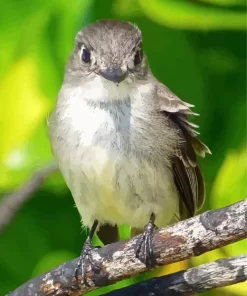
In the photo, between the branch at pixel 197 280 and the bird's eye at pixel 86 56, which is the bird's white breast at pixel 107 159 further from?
the branch at pixel 197 280

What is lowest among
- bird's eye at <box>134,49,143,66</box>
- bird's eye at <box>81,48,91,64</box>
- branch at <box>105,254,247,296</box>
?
branch at <box>105,254,247,296</box>

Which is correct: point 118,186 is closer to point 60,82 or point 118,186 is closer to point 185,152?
point 185,152

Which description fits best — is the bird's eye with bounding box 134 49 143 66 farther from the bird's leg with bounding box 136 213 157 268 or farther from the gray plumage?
the bird's leg with bounding box 136 213 157 268

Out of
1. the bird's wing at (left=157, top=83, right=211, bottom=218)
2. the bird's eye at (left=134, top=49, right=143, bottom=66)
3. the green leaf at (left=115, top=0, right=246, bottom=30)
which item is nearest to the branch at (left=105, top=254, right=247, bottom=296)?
the bird's wing at (left=157, top=83, right=211, bottom=218)

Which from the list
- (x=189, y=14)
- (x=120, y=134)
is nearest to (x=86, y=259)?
(x=120, y=134)

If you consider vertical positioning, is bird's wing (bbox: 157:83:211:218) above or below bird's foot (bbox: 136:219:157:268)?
above

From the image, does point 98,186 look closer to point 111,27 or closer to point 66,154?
point 66,154
